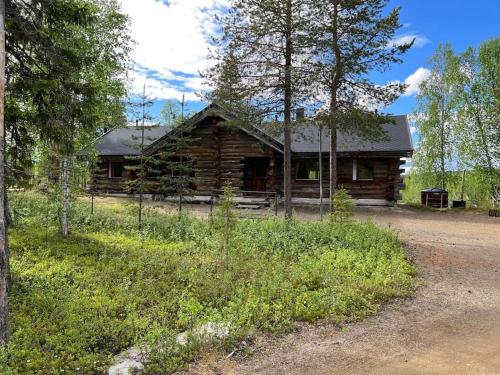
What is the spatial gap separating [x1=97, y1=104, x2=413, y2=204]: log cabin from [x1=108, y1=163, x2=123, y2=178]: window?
17.3 ft

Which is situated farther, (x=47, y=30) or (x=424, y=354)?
(x=47, y=30)

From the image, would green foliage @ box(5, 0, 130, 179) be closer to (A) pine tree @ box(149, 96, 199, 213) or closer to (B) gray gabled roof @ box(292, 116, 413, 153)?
(A) pine tree @ box(149, 96, 199, 213)

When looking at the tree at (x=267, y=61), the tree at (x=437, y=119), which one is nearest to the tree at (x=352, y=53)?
the tree at (x=267, y=61)

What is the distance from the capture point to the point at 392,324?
6.87m

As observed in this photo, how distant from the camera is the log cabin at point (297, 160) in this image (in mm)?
23281

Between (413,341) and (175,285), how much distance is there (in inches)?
203

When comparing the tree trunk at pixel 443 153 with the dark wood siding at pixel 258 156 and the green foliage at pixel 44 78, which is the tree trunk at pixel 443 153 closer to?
the dark wood siding at pixel 258 156

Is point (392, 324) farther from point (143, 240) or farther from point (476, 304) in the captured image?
point (143, 240)

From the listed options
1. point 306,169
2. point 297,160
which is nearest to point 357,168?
point 306,169

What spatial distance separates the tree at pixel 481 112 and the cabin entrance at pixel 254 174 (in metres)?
15.3

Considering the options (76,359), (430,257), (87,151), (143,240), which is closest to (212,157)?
(87,151)

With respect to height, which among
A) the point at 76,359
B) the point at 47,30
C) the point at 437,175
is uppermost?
the point at 47,30

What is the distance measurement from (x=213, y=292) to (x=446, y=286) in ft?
17.5

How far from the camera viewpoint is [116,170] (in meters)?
29.8
